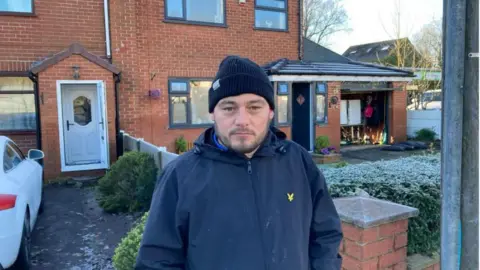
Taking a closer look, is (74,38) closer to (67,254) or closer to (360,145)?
(67,254)

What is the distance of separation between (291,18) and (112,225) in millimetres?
8798

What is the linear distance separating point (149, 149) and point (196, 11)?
498cm

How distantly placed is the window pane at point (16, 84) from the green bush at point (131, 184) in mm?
4122

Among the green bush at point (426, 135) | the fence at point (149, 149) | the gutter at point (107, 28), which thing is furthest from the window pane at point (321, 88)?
the gutter at point (107, 28)

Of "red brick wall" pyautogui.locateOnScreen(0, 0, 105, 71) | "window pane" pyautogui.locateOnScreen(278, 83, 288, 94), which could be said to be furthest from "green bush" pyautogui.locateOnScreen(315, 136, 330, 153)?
"red brick wall" pyautogui.locateOnScreen(0, 0, 105, 71)

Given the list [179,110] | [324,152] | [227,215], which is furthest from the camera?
[324,152]

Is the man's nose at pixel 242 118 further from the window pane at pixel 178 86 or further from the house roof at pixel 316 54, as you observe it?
the house roof at pixel 316 54

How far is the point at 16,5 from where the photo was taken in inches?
344

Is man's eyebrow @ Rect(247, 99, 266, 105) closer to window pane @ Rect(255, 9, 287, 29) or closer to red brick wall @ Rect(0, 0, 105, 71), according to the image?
→ red brick wall @ Rect(0, 0, 105, 71)

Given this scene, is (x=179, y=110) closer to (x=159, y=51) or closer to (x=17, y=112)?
(x=159, y=51)

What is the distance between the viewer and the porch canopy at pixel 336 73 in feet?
35.3

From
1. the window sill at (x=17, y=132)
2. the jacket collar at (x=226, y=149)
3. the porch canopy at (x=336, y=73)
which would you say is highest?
the porch canopy at (x=336, y=73)

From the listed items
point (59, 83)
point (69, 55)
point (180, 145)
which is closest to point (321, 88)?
point (180, 145)

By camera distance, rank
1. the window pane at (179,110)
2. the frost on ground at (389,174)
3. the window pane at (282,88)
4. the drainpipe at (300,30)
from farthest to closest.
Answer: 1. the drainpipe at (300,30)
2. the window pane at (282,88)
3. the window pane at (179,110)
4. the frost on ground at (389,174)
